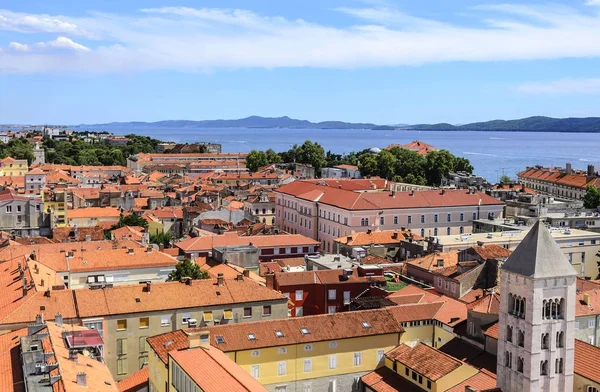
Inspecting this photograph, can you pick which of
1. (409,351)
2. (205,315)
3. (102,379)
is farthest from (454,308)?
(102,379)

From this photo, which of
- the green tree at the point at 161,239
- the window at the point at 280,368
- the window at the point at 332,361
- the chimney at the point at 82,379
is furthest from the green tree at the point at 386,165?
the chimney at the point at 82,379

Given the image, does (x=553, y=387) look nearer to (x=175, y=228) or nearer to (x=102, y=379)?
(x=102, y=379)

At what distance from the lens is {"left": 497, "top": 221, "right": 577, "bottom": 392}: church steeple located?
25188 millimetres


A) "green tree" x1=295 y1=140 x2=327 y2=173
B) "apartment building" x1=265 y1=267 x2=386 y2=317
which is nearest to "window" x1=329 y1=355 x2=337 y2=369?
"apartment building" x1=265 y1=267 x2=386 y2=317

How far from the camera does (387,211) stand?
67.7 m

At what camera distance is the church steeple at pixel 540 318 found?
992 inches

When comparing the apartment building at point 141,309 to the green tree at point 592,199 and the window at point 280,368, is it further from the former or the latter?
the green tree at point 592,199

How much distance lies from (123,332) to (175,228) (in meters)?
40.5

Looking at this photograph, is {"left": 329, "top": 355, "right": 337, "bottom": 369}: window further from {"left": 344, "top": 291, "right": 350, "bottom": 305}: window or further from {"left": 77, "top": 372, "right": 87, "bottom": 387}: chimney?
{"left": 77, "top": 372, "right": 87, "bottom": 387}: chimney

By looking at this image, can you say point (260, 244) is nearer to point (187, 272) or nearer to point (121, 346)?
point (187, 272)

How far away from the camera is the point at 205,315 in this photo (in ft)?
111

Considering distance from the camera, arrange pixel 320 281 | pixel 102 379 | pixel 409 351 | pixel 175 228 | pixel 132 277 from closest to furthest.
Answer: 1. pixel 102 379
2. pixel 409 351
3. pixel 320 281
4. pixel 132 277
5. pixel 175 228

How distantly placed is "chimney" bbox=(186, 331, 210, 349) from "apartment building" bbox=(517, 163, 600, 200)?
88077 millimetres

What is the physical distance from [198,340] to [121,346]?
763cm
